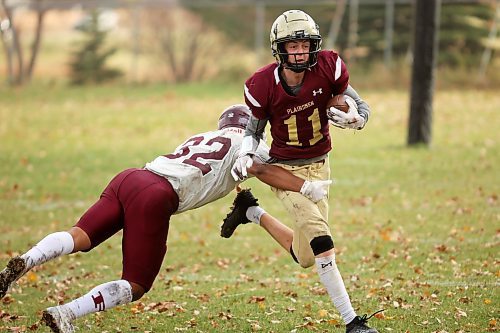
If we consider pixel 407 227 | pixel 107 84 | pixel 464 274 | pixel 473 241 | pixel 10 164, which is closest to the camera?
pixel 464 274

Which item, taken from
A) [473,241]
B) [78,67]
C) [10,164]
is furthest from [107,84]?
[473,241]

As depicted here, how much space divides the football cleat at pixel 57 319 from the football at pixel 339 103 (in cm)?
195

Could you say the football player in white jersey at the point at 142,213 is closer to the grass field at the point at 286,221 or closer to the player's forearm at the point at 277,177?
the player's forearm at the point at 277,177

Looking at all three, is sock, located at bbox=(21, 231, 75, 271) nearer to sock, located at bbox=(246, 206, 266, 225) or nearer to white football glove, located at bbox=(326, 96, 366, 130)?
sock, located at bbox=(246, 206, 266, 225)

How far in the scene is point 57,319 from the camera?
16.4 ft

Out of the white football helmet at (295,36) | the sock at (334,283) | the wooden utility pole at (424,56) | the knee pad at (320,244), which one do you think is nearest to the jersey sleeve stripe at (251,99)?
the white football helmet at (295,36)

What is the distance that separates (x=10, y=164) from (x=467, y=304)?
9.56 metres

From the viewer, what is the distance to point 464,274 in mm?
7246

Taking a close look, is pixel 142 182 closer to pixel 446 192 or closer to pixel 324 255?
pixel 324 255

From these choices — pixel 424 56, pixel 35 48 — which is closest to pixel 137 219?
pixel 424 56

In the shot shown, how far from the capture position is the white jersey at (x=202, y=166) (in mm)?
5586

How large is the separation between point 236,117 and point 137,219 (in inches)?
45.1

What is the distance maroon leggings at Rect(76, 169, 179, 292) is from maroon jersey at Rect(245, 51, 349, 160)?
0.74m

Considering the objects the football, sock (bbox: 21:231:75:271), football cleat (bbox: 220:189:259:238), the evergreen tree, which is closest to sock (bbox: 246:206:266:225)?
football cleat (bbox: 220:189:259:238)
